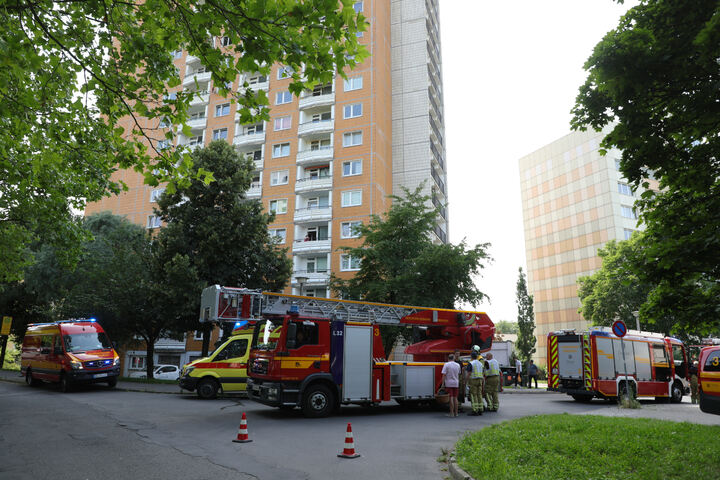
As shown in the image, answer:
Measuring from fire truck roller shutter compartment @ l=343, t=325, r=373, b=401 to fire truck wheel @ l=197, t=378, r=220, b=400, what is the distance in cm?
622

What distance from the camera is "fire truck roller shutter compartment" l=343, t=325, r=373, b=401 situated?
13094mm

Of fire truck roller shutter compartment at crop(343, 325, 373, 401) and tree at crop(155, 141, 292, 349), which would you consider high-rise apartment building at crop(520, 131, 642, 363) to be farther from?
fire truck roller shutter compartment at crop(343, 325, 373, 401)

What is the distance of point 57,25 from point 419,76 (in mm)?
38950

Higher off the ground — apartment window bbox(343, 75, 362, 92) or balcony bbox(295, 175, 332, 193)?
apartment window bbox(343, 75, 362, 92)

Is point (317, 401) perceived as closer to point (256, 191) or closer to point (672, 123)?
point (672, 123)

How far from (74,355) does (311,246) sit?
21.7 meters

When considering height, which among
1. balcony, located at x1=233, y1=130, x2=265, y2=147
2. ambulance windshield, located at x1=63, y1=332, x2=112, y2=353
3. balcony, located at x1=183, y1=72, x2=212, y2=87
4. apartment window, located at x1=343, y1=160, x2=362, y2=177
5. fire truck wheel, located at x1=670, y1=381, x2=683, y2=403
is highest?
balcony, located at x1=183, y1=72, x2=212, y2=87

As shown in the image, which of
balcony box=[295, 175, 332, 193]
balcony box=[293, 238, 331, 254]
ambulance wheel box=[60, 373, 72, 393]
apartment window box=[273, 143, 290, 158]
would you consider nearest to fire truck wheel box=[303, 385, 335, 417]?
ambulance wheel box=[60, 373, 72, 393]

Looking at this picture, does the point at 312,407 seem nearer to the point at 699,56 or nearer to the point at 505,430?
the point at 505,430

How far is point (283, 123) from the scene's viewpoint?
4331cm

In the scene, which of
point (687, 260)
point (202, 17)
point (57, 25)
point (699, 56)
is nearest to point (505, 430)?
point (687, 260)

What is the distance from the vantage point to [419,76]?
44656 millimetres

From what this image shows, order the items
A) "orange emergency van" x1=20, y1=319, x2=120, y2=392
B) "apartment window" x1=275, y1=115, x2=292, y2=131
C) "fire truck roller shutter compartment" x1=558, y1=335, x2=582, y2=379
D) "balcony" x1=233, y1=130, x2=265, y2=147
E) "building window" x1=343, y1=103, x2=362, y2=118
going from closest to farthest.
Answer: "fire truck roller shutter compartment" x1=558, y1=335, x2=582, y2=379 → "orange emergency van" x1=20, y1=319, x2=120, y2=392 → "building window" x1=343, y1=103, x2=362, y2=118 → "apartment window" x1=275, y1=115, x2=292, y2=131 → "balcony" x1=233, y1=130, x2=265, y2=147

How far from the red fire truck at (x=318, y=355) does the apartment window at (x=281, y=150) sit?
29.9m
